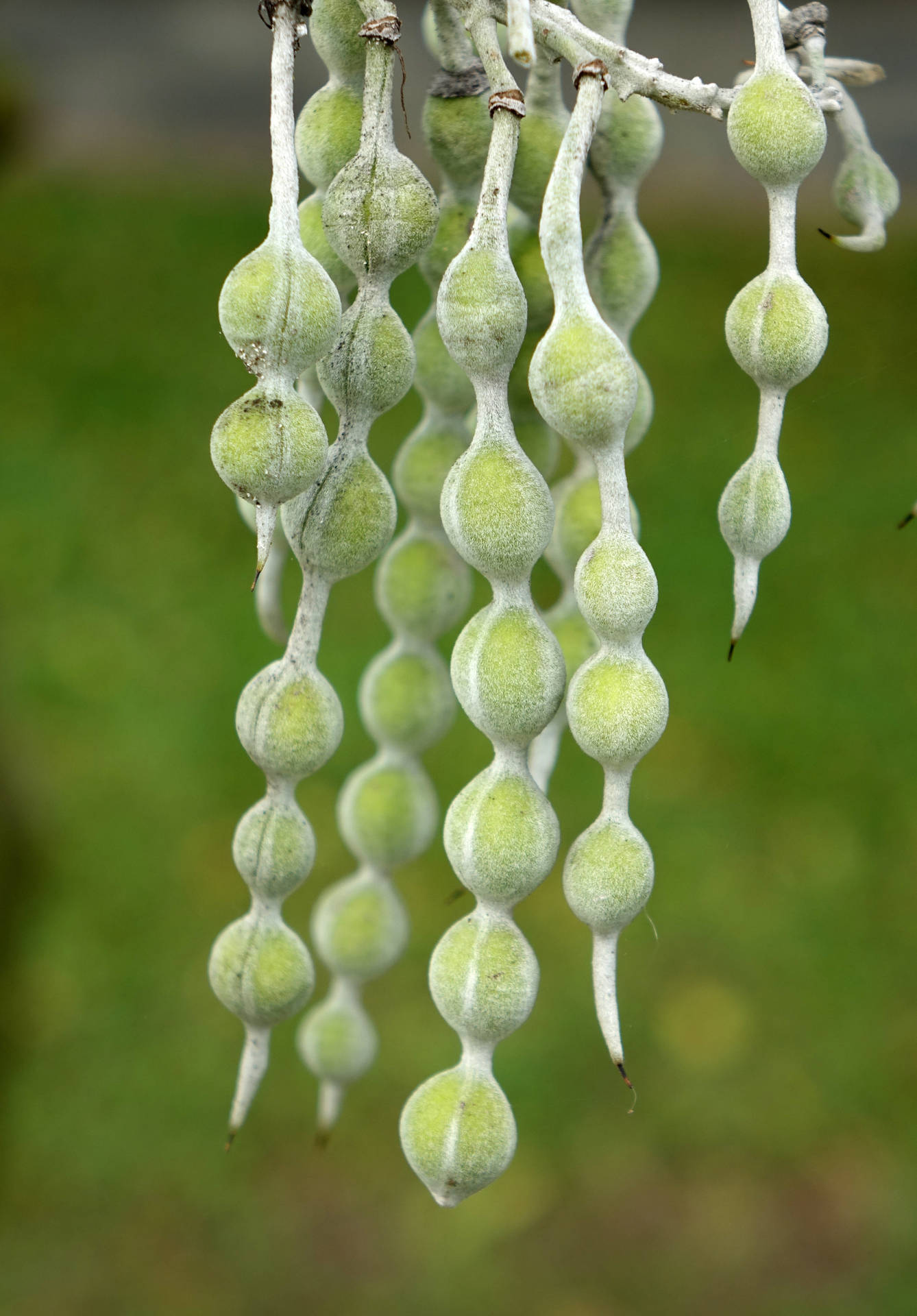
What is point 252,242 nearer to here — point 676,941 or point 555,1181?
point 676,941

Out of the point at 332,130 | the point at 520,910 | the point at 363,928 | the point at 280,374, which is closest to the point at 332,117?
the point at 332,130

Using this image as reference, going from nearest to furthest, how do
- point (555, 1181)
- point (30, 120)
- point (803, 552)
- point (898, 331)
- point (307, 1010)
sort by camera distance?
point (555, 1181), point (307, 1010), point (803, 552), point (898, 331), point (30, 120)

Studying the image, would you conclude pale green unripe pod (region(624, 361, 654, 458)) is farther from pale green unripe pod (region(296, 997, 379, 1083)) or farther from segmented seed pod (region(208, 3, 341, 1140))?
pale green unripe pod (region(296, 997, 379, 1083))

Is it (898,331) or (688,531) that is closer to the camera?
(688,531)

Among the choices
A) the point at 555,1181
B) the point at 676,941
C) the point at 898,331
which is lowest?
the point at 555,1181

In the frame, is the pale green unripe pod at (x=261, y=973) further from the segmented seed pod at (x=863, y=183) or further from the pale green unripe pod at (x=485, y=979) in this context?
the segmented seed pod at (x=863, y=183)

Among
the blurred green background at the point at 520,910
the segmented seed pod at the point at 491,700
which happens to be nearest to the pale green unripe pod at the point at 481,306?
the segmented seed pod at the point at 491,700

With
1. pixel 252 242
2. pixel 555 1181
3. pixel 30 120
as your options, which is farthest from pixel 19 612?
pixel 30 120

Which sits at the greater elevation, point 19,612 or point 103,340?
point 103,340

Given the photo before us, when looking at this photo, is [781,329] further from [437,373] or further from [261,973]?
[261,973]
